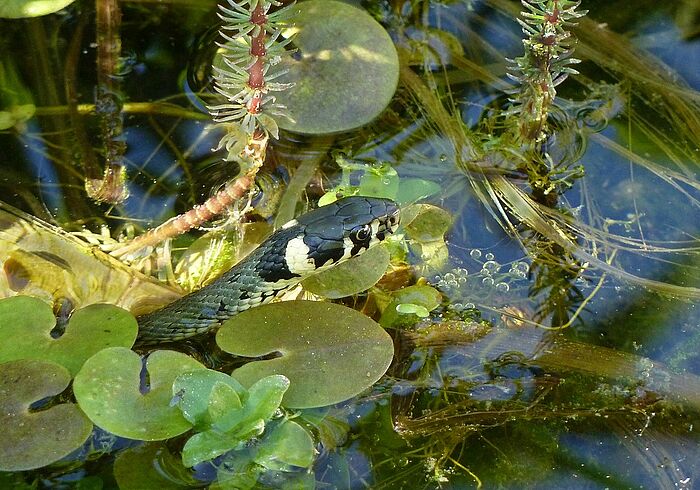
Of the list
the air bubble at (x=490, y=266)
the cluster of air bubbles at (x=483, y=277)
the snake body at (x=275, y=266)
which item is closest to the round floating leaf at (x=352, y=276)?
the snake body at (x=275, y=266)

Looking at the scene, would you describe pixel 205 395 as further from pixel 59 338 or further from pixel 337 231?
pixel 337 231

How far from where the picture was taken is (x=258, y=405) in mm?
2125

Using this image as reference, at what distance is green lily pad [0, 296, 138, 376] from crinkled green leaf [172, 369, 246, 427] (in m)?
0.30

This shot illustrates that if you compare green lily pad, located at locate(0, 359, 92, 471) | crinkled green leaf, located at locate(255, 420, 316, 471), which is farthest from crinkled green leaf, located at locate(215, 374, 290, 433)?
green lily pad, located at locate(0, 359, 92, 471)

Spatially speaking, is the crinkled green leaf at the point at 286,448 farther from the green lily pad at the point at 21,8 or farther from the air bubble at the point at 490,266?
the green lily pad at the point at 21,8

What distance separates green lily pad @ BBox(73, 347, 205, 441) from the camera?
216cm

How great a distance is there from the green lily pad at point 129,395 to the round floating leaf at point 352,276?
57 centimetres

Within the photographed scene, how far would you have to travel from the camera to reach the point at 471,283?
288 centimetres

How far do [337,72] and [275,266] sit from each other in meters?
0.88

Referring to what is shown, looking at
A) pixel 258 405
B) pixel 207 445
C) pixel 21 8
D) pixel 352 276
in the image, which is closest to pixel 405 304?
pixel 352 276

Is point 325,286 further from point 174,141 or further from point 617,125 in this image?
point 617,125

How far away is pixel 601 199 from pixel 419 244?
0.74 meters

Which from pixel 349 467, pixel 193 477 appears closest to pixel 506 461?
pixel 349 467

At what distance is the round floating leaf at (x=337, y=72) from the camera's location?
3.08 metres
